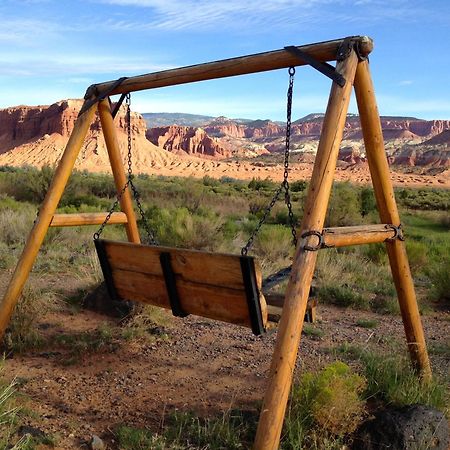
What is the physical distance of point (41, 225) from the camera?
4.65 m

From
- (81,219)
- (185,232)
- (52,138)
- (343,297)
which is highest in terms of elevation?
(52,138)

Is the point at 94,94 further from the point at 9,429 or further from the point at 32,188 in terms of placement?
the point at 32,188

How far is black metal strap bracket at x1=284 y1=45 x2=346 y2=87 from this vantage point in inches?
130

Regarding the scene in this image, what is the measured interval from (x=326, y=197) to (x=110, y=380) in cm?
227

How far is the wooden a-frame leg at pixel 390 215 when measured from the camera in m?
3.84

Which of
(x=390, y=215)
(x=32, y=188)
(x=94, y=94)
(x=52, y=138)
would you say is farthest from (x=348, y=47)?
(x=52, y=138)

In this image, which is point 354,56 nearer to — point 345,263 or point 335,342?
point 335,342

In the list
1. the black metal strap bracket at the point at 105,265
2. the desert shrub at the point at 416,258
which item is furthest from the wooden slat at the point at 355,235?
the desert shrub at the point at 416,258

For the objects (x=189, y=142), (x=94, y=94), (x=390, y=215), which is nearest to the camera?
(x=390, y=215)

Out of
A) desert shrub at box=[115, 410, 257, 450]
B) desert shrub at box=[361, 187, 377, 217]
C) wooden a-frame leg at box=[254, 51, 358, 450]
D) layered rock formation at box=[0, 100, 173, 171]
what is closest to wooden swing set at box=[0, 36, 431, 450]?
wooden a-frame leg at box=[254, 51, 358, 450]

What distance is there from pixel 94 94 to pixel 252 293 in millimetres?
2559

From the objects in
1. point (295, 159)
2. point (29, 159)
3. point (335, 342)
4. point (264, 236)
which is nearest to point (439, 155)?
point (295, 159)

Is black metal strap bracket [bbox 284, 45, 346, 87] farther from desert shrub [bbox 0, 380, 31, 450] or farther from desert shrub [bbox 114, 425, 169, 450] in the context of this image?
desert shrub [bbox 0, 380, 31, 450]

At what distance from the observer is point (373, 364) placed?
4.00 metres
